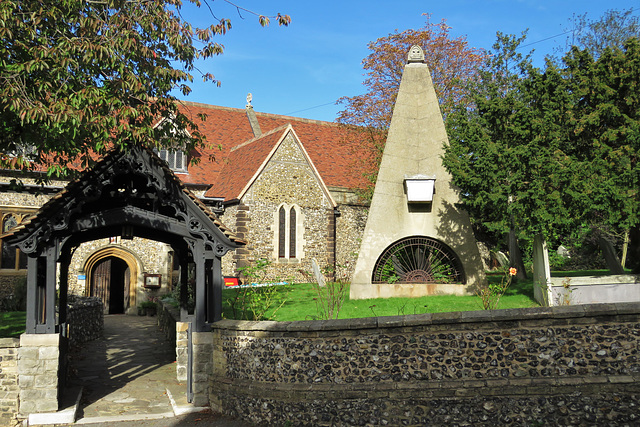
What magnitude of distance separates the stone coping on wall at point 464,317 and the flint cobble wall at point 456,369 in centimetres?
1

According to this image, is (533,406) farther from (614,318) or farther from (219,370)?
(219,370)

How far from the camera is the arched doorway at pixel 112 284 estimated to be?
79.0 feet

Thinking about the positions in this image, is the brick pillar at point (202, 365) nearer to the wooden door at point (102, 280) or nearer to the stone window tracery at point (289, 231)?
the stone window tracery at point (289, 231)

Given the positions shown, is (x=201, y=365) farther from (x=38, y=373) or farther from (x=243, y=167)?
(x=243, y=167)

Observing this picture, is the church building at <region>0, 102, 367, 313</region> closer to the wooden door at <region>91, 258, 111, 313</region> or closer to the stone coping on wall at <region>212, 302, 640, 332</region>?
the wooden door at <region>91, 258, 111, 313</region>

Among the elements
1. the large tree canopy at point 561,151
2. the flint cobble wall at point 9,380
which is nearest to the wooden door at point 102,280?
the flint cobble wall at point 9,380

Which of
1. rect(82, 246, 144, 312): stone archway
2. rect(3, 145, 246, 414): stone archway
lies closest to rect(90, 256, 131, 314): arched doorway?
rect(82, 246, 144, 312): stone archway

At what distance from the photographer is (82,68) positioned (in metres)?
10.6

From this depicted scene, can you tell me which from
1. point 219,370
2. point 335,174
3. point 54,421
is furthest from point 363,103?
point 54,421

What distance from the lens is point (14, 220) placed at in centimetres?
2106

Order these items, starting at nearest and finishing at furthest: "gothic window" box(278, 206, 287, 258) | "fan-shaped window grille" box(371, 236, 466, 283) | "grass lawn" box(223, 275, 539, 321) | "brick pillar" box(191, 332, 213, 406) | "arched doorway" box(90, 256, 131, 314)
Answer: "brick pillar" box(191, 332, 213, 406), "grass lawn" box(223, 275, 539, 321), "fan-shaped window grille" box(371, 236, 466, 283), "gothic window" box(278, 206, 287, 258), "arched doorway" box(90, 256, 131, 314)

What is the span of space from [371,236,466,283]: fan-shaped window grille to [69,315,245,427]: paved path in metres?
5.62

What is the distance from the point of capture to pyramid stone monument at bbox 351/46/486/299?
13344 mm

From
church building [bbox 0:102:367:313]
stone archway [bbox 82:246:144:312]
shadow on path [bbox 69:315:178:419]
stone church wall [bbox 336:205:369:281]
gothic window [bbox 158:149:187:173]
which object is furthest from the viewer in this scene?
gothic window [bbox 158:149:187:173]
